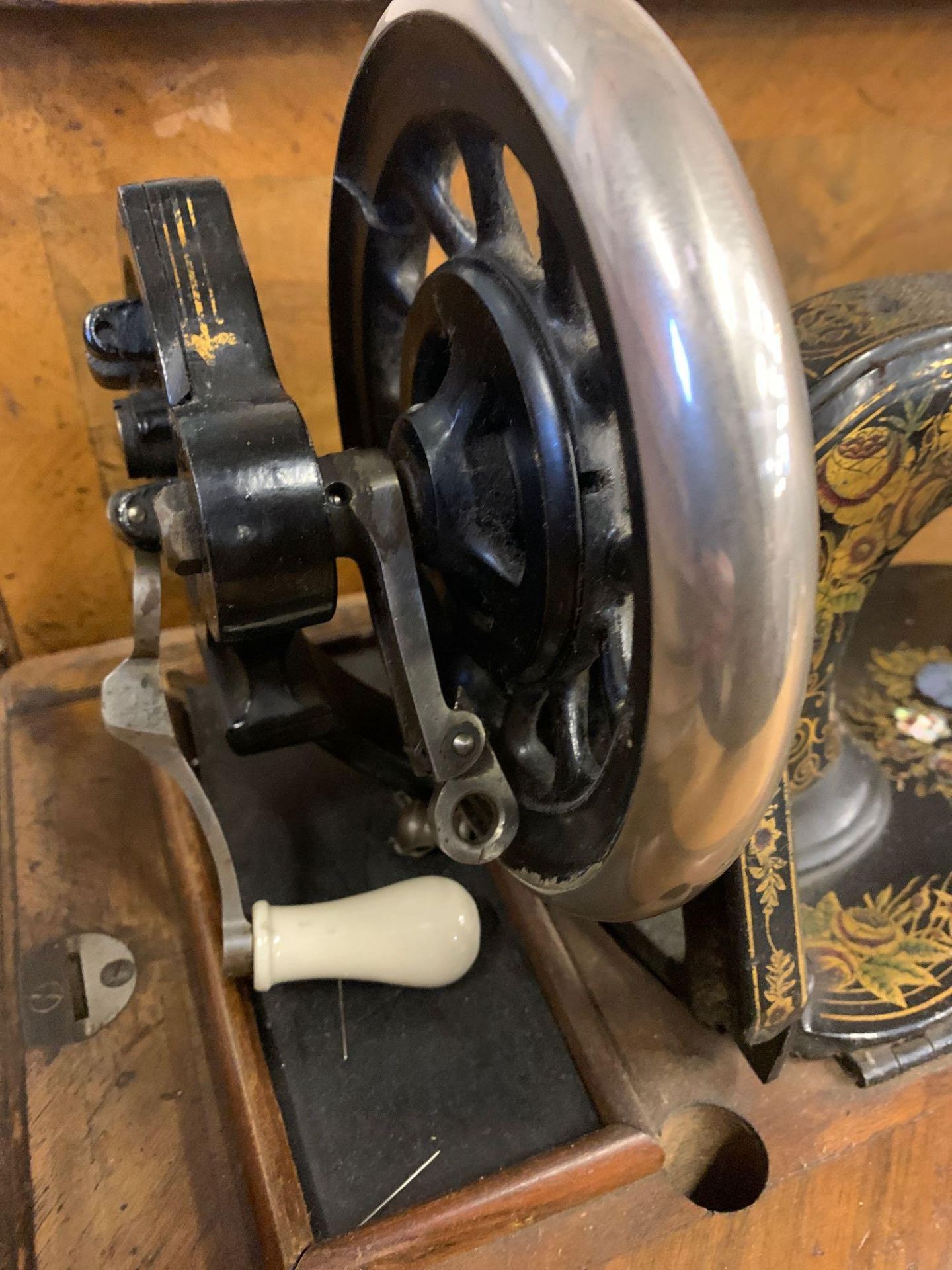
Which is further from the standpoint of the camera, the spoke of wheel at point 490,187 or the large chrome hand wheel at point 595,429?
the spoke of wheel at point 490,187

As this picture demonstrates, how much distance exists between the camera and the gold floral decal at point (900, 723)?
2.71 feet

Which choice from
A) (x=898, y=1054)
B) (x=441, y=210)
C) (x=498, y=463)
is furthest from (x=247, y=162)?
(x=898, y=1054)

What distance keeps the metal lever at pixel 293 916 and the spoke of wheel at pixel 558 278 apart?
31 cm

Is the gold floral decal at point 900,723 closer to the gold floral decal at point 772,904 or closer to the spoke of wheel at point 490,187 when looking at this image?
the gold floral decal at point 772,904

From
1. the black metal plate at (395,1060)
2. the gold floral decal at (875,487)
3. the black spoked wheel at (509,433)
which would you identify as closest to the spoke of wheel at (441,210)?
the black spoked wheel at (509,433)

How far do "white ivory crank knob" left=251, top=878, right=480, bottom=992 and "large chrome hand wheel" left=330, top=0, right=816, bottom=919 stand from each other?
0.41 ft

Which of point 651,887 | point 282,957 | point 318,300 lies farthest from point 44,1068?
point 318,300

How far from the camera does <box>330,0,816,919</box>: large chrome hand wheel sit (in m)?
0.35

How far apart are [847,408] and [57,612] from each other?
0.94 m

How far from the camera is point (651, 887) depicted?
0.47 meters

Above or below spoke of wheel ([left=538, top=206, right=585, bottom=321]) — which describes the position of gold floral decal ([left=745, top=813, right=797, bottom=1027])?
below

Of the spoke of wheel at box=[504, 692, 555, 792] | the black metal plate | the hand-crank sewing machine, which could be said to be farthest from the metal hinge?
the spoke of wheel at box=[504, 692, 555, 792]

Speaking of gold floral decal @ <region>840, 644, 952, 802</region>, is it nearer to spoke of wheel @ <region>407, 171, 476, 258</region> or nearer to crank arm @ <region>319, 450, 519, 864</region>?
crank arm @ <region>319, 450, 519, 864</region>

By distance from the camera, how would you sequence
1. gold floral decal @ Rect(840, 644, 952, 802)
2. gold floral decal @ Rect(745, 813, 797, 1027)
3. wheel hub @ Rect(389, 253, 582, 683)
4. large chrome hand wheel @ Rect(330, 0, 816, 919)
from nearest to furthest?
large chrome hand wheel @ Rect(330, 0, 816, 919) → wheel hub @ Rect(389, 253, 582, 683) → gold floral decal @ Rect(745, 813, 797, 1027) → gold floral decal @ Rect(840, 644, 952, 802)
